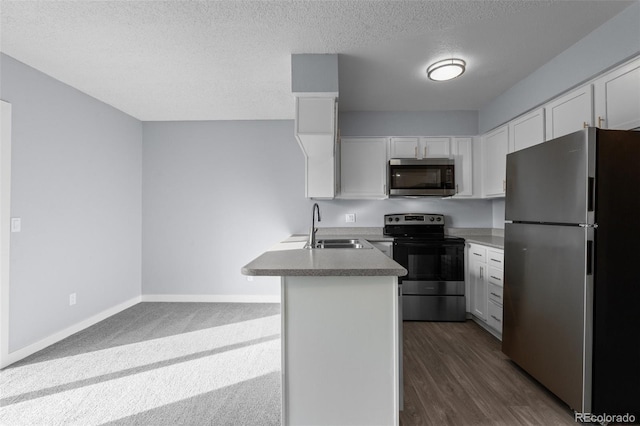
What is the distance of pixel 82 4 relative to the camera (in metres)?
1.92

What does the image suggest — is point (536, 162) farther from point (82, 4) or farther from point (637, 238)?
point (82, 4)

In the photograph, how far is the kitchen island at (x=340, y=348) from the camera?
161cm

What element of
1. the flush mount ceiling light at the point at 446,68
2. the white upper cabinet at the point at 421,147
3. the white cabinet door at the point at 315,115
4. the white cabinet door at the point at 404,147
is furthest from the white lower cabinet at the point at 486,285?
the white cabinet door at the point at 315,115

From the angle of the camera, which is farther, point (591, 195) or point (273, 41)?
point (273, 41)

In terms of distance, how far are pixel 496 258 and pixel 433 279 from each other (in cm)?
73

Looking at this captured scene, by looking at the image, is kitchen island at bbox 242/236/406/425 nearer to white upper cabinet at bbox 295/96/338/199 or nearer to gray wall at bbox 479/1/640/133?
white upper cabinet at bbox 295/96/338/199

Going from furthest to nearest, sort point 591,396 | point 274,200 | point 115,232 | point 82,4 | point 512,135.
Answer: point 274,200, point 115,232, point 512,135, point 82,4, point 591,396

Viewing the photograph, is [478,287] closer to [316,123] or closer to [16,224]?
[316,123]

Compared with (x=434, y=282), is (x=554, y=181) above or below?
above

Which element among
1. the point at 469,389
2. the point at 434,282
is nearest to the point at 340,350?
the point at 469,389

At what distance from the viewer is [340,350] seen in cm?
162

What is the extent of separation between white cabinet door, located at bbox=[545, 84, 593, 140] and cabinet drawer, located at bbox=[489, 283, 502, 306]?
4.67 ft

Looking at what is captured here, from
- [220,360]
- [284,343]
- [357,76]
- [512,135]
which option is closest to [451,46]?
[357,76]

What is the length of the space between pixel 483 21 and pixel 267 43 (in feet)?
4.91
